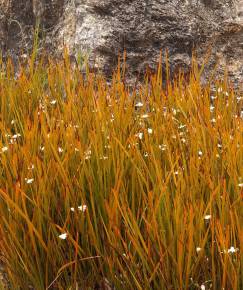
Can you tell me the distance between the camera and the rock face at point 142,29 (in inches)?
143

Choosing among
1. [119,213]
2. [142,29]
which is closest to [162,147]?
[119,213]

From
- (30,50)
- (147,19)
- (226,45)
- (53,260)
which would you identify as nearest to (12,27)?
(30,50)

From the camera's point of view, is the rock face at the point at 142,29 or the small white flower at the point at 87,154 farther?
the rock face at the point at 142,29

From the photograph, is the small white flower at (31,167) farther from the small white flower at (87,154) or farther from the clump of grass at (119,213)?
the small white flower at (87,154)

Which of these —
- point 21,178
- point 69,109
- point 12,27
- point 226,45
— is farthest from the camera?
point 12,27

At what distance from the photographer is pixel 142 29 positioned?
3670mm

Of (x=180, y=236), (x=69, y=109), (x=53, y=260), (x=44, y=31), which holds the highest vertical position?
(x=44, y=31)

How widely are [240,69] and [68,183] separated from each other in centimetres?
230

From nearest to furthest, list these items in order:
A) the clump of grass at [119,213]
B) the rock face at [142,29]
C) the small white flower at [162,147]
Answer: the clump of grass at [119,213] < the small white flower at [162,147] < the rock face at [142,29]

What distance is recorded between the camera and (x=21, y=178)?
6.73ft

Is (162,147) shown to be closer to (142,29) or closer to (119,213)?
(119,213)

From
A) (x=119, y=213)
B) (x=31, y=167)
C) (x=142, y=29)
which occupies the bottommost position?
(x=119, y=213)

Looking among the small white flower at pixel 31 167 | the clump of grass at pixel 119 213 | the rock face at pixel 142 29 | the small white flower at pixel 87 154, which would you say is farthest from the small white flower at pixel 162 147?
the rock face at pixel 142 29

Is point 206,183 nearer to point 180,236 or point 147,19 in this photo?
point 180,236
